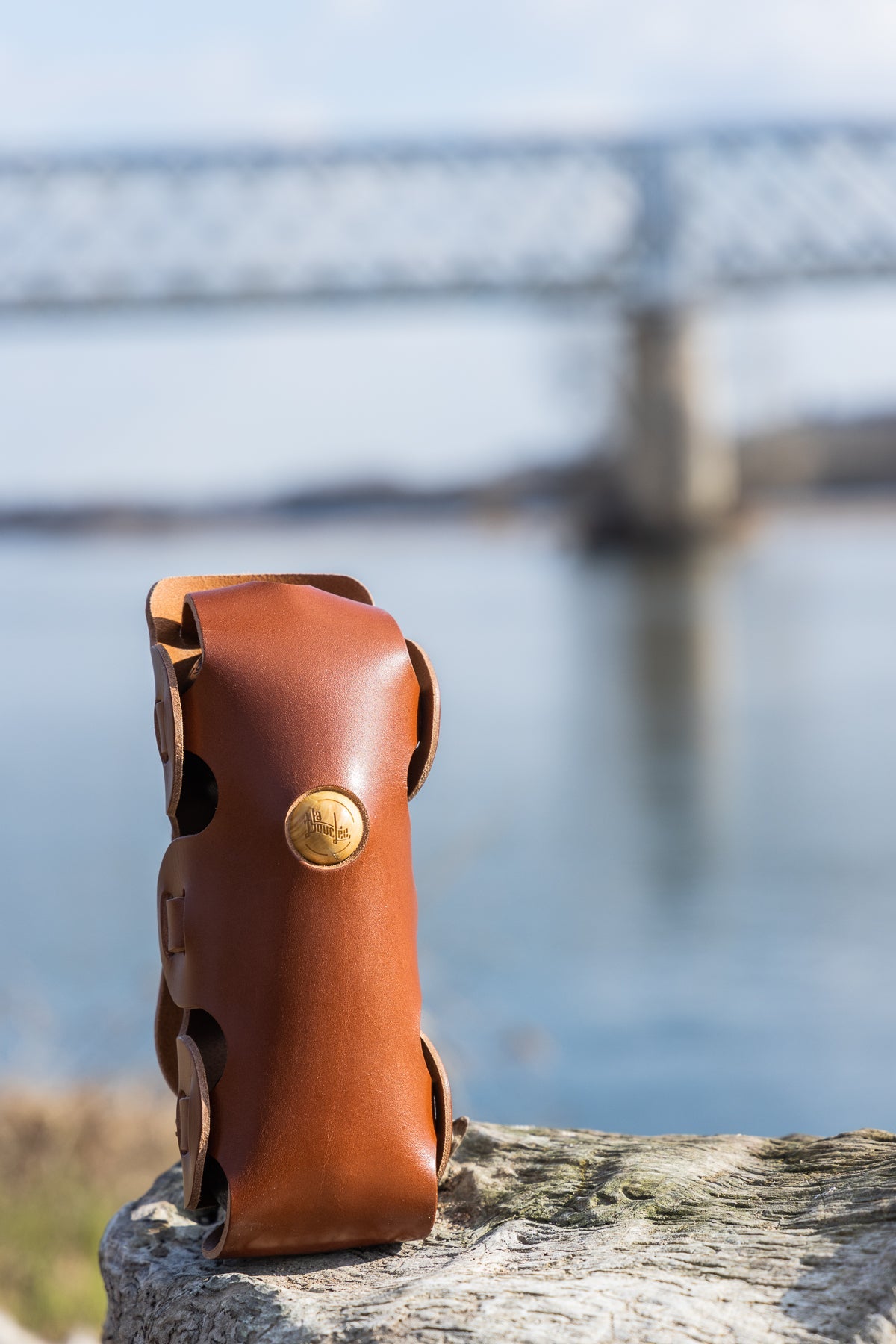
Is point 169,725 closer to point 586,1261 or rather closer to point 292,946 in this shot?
point 292,946

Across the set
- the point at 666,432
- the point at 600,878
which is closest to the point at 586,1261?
the point at 600,878

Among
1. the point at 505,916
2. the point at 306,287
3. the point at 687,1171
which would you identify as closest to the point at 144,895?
the point at 505,916

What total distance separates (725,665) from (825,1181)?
18660 mm

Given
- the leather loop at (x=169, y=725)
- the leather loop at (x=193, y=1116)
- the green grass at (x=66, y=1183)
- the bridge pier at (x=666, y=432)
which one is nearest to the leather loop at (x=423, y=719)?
the leather loop at (x=169, y=725)

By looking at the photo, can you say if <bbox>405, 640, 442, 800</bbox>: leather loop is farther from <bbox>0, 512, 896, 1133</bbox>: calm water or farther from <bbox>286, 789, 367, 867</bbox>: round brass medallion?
<bbox>0, 512, 896, 1133</bbox>: calm water

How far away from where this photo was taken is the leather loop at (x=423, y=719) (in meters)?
2.08

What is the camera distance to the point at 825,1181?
6.82 ft

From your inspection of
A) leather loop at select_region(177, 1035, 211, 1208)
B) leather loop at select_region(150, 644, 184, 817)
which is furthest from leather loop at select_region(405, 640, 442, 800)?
leather loop at select_region(177, 1035, 211, 1208)

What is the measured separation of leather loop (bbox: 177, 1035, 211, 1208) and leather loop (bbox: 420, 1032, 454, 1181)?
0.31 meters

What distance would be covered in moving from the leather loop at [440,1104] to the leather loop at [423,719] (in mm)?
361

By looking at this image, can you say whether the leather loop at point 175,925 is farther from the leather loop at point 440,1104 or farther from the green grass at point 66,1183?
the green grass at point 66,1183

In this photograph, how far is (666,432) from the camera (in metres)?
37.5

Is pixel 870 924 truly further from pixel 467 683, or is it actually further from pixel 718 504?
pixel 718 504

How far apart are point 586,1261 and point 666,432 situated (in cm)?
3669
